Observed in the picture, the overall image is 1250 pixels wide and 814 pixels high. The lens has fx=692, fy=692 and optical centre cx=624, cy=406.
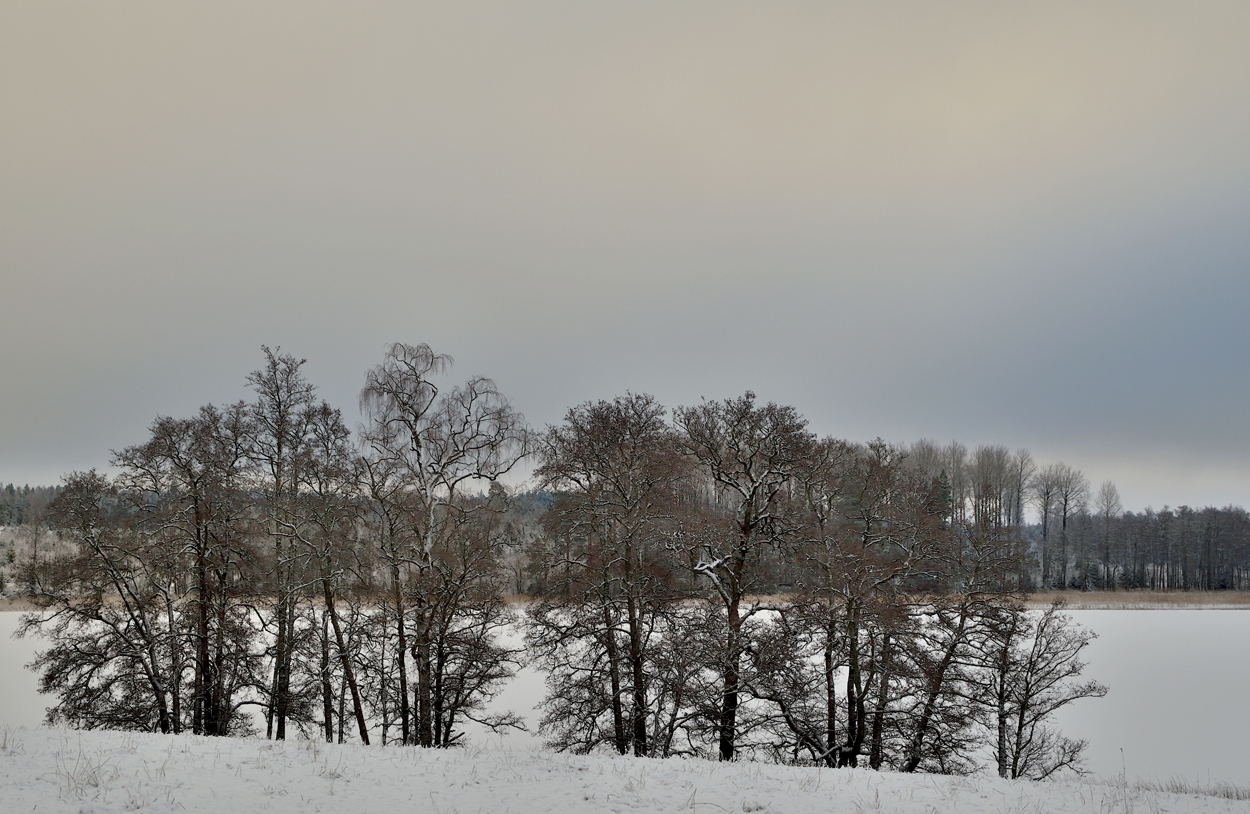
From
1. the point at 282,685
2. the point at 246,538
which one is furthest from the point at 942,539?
the point at 246,538

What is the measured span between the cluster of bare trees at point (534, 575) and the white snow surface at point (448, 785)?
7796 millimetres

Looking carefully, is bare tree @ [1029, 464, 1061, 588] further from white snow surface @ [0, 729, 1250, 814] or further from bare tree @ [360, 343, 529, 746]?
white snow surface @ [0, 729, 1250, 814]

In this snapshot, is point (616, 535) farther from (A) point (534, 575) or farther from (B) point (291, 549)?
(B) point (291, 549)

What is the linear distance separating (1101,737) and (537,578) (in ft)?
73.6

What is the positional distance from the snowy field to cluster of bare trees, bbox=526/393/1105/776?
363cm

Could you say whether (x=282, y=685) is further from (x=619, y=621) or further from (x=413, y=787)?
(x=413, y=787)

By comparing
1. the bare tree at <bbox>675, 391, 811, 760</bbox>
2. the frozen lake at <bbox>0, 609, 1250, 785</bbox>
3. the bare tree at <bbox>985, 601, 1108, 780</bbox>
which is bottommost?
the frozen lake at <bbox>0, 609, 1250, 785</bbox>

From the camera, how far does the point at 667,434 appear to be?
2183 cm

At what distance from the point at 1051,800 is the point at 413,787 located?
29.4 ft

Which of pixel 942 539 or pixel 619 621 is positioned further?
pixel 942 539

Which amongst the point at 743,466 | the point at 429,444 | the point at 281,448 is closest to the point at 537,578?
the point at 429,444

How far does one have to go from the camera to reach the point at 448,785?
9602mm

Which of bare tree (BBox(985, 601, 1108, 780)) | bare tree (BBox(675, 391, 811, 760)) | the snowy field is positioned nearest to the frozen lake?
the snowy field

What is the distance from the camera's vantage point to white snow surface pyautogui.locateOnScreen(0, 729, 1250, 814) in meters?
8.46
